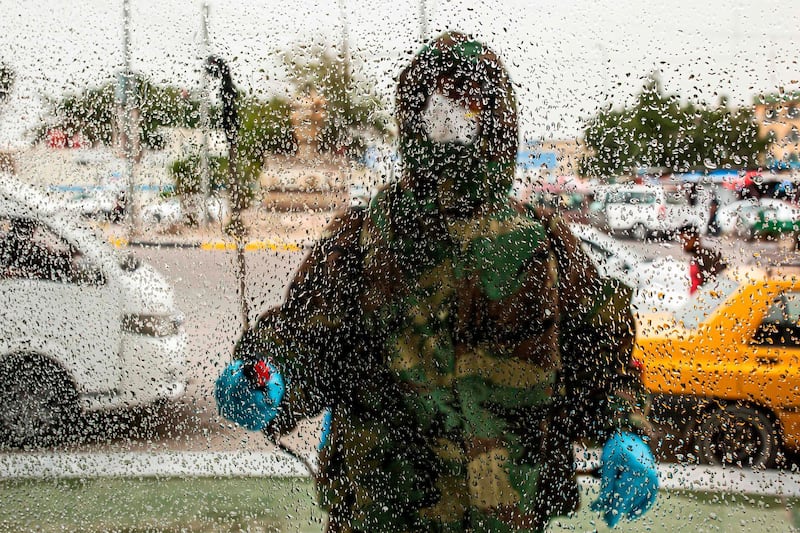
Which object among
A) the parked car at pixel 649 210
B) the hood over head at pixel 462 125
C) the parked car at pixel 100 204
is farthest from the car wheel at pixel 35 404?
the parked car at pixel 649 210

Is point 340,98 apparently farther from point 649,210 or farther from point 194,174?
point 649,210

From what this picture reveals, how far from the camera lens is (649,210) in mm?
1309

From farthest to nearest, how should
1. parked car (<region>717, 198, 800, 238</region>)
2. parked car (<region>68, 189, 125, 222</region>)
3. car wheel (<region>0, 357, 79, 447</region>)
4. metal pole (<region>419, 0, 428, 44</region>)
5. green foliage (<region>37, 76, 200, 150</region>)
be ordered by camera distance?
car wheel (<region>0, 357, 79, 447</region>), parked car (<region>68, 189, 125, 222</region>), green foliage (<region>37, 76, 200, 150</region>), metal pole (<region>419, 0, 428, 44</region>), parked car (<region>717, 198, 800, 238</region>)

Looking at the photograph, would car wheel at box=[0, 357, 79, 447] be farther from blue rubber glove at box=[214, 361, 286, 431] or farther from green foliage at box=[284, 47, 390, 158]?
green foliage at box=[284, 47, 390, 158]

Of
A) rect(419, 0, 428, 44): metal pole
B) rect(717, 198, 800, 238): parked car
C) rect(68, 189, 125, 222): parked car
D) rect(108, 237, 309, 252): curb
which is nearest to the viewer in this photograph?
rect(717, 198, 800, 238): parked car

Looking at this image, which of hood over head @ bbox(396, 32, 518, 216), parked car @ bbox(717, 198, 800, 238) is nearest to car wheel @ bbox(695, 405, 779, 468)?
parked car @ bbox(717, 198, 800, 238)

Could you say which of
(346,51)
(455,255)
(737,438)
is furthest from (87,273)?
(737,438)

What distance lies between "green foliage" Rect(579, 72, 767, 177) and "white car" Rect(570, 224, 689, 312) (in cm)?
11

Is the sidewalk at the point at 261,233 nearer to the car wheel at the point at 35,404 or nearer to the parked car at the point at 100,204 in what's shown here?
the parked car at the point at 100,204

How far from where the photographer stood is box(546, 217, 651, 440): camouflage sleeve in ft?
4.38

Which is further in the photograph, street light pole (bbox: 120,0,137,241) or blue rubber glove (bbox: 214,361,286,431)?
street light pole (bbox: 120,0,137,241)

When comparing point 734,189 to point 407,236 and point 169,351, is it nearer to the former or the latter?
point 407,236

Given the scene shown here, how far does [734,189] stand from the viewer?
1.26 m

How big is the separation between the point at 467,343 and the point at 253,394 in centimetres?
43
